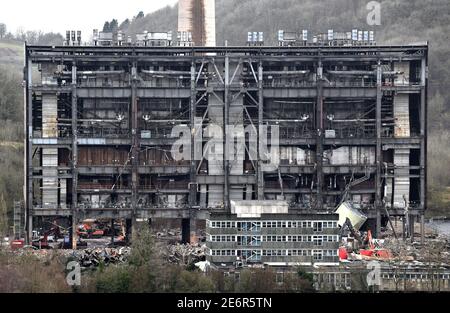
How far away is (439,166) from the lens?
488ft

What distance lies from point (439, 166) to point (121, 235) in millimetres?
48518

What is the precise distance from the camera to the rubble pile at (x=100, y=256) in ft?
310

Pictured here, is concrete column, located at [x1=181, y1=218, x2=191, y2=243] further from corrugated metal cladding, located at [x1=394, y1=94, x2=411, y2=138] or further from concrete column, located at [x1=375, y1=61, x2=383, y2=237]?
corrugated metal cladding, located at [x1=394, y1=94, x2=411, y2=138]

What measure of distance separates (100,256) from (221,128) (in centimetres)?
1681

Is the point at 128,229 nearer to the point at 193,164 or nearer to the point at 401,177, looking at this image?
the point at 193,164

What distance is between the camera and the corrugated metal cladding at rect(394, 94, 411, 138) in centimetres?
10906

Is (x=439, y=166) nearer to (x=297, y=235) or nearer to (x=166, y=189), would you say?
(x=166, y=189)

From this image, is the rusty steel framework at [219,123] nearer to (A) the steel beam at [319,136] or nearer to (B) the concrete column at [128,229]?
(A) the steel beam at [319,136]

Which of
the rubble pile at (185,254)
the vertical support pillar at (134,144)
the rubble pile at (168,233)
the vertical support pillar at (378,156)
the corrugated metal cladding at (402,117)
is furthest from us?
the rubble pile at (168,233)

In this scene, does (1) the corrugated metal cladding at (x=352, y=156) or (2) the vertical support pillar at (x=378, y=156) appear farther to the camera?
(1) the corrugated metal cladding at (x=352, y=156)

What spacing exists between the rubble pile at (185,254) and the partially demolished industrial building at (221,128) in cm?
494

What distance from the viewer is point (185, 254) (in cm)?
9700

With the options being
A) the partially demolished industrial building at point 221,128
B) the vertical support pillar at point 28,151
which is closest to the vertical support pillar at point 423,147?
the partially demolished industrial building at point 221,128
